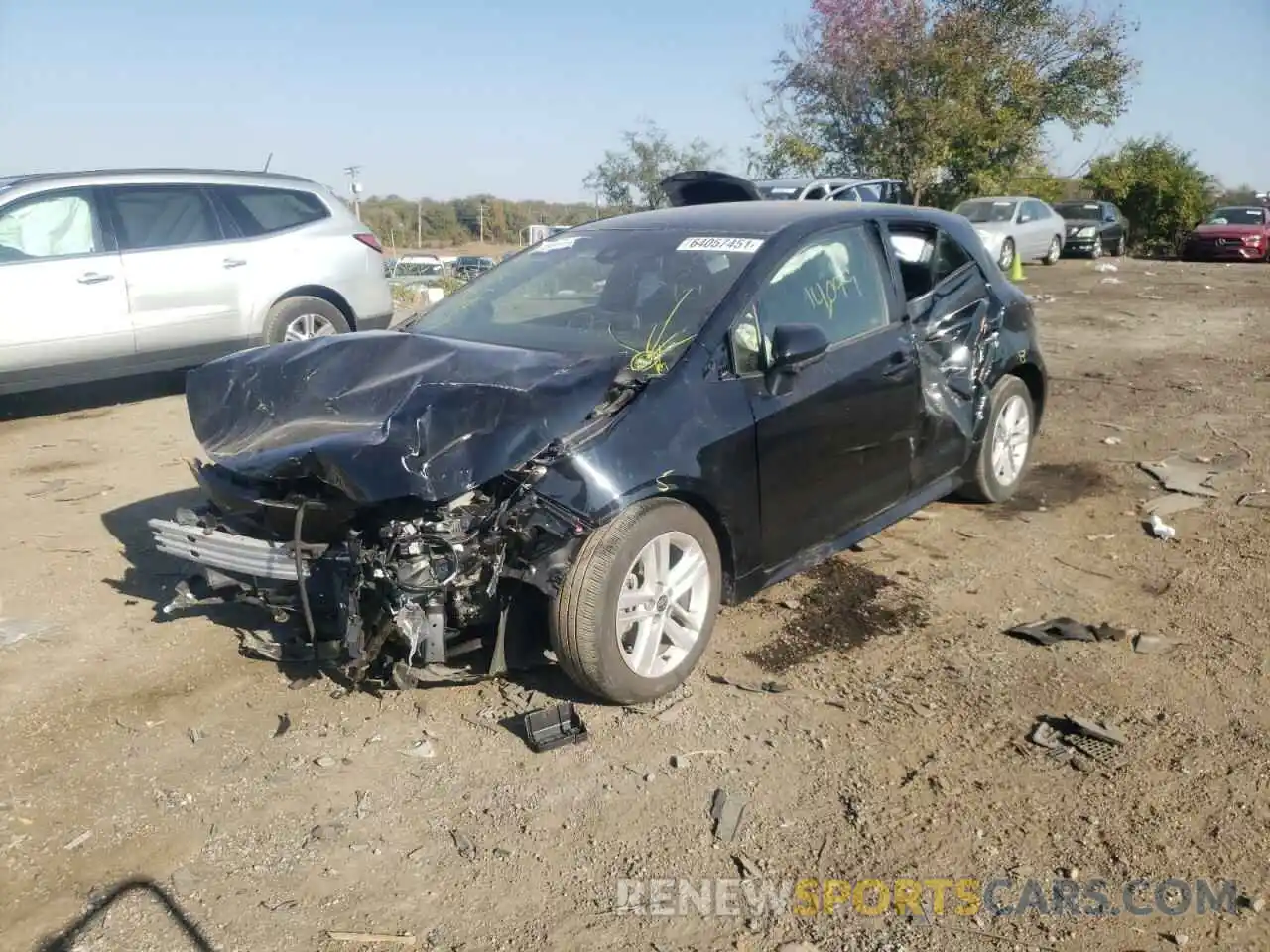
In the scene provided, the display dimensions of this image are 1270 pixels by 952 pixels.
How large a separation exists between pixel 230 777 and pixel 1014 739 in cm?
254

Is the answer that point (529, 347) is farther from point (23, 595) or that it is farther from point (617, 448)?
point (23, 595)

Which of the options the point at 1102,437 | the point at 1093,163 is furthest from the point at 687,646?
the point at 1093,163

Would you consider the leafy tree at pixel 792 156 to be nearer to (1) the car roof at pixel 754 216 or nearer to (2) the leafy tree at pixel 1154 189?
(2) the leafy tree at pixel 1154 189

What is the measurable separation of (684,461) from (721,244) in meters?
1.20

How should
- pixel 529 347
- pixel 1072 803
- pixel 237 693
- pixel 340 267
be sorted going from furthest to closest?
pixel 340 267
pixel 529 347
pixel 237 693
pixel 1072 803

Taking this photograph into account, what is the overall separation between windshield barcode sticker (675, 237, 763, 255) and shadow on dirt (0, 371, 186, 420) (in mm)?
5723

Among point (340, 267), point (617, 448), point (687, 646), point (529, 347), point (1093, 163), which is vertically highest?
point (1093, 163)

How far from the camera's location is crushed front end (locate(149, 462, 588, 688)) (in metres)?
3.27

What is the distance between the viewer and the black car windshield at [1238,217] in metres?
24.7

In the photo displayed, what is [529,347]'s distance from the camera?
4.13 m

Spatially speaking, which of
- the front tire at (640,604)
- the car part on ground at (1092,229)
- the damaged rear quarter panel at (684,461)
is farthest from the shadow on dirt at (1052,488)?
the car part on ground at (1092,229)

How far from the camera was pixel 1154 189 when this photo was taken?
31.5 m

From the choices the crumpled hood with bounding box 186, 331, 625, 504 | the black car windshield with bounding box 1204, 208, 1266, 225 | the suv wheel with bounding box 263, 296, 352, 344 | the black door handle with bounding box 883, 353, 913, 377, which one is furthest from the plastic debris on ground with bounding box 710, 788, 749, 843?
the black car windshield with bounding box 1204, 208, 1266, 225

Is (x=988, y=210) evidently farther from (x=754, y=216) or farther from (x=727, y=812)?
(x=727, y=812)
